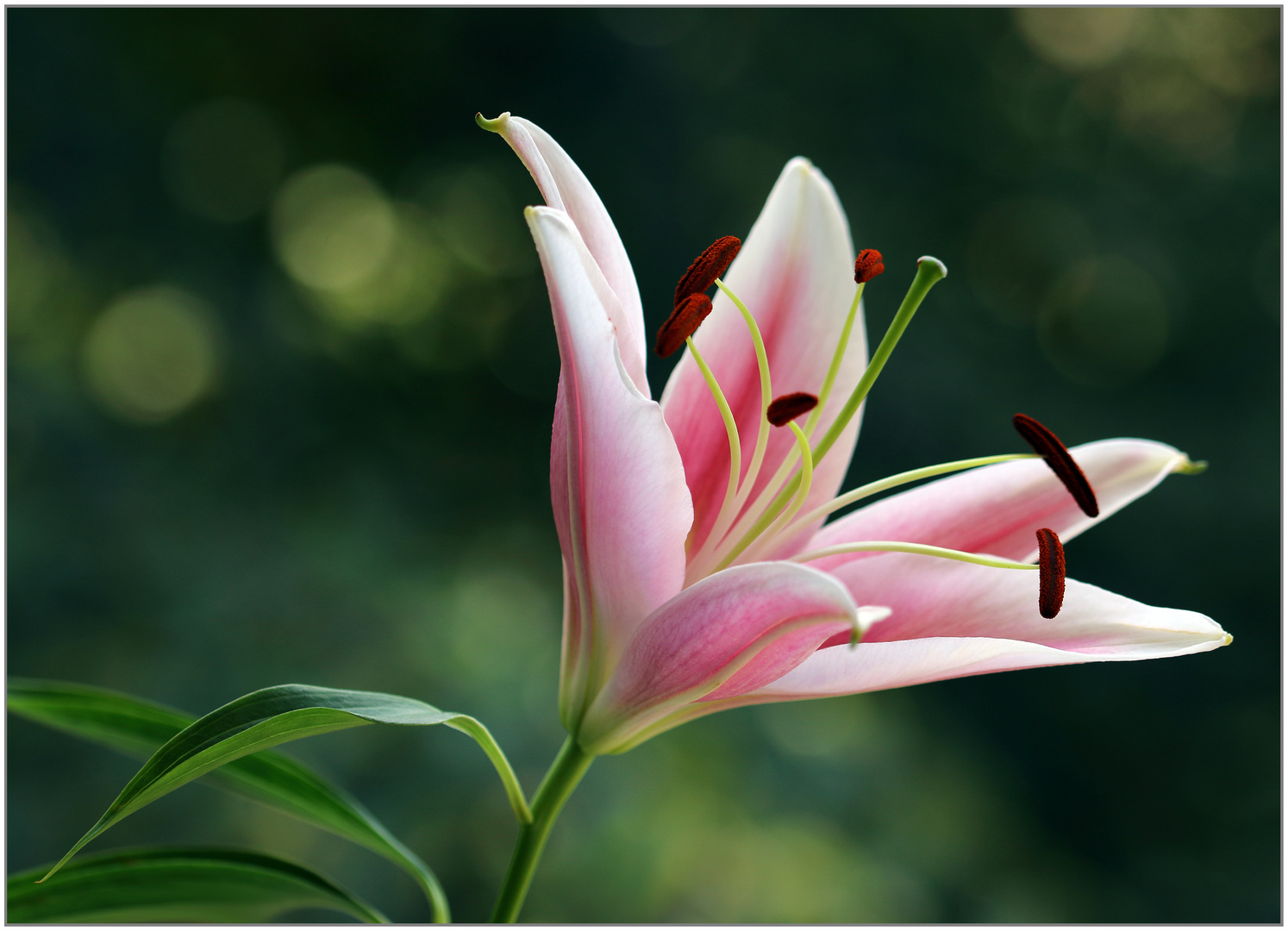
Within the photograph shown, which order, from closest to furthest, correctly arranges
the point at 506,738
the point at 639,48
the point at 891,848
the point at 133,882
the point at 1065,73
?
1. the point at 133,882
2. the point at 506,738
3. the point at 891,848
4. the point at 639,48
5. the point at 1065,73

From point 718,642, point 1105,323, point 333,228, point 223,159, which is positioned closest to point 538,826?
point 718,642

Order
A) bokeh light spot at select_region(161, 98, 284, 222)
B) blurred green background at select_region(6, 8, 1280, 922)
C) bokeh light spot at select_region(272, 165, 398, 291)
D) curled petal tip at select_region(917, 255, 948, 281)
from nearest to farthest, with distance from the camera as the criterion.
Answer: curled petal tip at select_region(917, 255, 948, 281), blurred green background at select_region(6, 8, 1280, 922), bokeh light spot at select_region(161, 98, 284, 222), bokeh light spot at select_region(272, 165, 398, 291)

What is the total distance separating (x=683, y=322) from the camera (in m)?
0.39

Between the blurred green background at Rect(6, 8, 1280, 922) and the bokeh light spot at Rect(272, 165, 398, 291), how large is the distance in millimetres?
12

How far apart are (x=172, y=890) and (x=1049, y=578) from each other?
383mm

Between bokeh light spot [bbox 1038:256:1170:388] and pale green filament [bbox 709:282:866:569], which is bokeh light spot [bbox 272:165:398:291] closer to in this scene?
bokeh light spot [bbox 1038:256:1170:388]

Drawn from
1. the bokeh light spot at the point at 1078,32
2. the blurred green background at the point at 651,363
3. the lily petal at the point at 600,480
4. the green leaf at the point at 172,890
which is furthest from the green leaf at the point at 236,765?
the bokeh light spot at the point at 1078,32

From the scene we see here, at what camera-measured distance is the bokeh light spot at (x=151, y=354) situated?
2.41 metres

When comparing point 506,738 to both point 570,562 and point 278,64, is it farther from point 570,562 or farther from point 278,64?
point 278,64

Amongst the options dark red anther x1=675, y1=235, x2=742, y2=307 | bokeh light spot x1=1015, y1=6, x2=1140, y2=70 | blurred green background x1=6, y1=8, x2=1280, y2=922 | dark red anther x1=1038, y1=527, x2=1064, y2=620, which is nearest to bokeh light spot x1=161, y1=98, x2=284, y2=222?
blurred green background x1=6, y1=8, x2=1280, y2=922

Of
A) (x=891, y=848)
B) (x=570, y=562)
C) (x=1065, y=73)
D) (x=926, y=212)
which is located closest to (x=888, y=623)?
(x=570, y=562)

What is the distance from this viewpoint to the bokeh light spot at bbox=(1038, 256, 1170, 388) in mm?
2387

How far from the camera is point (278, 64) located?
255cm

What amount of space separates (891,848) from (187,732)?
2.09m
